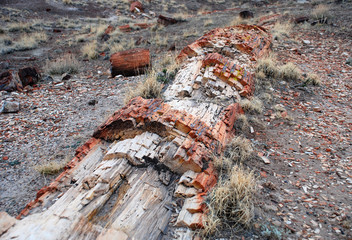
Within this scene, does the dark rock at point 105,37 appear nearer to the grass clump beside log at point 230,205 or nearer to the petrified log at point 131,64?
the petrified log at point 131,64

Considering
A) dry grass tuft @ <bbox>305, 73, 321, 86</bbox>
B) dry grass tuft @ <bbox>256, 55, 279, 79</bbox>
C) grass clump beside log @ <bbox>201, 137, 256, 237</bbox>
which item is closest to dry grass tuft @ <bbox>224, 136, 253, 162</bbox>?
grass clump beside log @ <bbox>201, 137, 256, 237</bbox>

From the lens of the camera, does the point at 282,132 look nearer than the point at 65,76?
Yes

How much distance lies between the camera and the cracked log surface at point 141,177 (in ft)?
7.73

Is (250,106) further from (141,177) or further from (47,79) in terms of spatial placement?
(47,79)

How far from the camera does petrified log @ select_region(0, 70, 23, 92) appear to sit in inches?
253

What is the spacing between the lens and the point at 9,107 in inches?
215

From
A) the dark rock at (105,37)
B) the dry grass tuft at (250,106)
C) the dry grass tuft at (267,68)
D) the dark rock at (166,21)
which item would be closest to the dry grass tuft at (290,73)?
the dry grass tuft at (267,68)

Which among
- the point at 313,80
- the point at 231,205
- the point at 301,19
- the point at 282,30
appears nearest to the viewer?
the point at 231,205

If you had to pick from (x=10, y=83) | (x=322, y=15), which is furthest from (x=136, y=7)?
(x=10, y=83)

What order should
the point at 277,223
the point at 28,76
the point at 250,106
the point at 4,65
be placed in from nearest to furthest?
1. the point at 277,223
2. the point at 250,106
3. the point at 28,76
4. the point at 4,65

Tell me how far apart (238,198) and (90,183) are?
1.74 metres

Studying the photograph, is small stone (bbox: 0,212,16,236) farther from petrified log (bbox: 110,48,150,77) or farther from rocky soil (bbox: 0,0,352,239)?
petrified log (bbox: 110,48,150,77)

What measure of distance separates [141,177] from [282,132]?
2.69 meters

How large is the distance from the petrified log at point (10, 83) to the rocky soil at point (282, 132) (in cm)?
23
